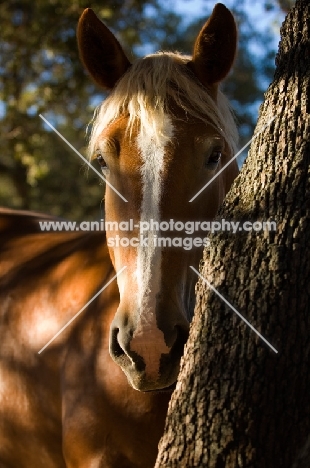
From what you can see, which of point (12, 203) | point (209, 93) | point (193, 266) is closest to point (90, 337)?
point (193, 266)

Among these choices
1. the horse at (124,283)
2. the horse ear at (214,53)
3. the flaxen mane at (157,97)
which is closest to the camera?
the horse at (124,283)

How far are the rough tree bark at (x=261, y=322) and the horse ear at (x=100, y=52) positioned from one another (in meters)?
1.25

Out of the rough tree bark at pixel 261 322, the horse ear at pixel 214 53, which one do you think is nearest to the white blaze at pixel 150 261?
the rough tree bark at pixel 261 322

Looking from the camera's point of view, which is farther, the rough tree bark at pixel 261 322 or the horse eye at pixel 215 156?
the horse eye at pixel 215 156

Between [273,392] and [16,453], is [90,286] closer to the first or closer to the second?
[16,453]

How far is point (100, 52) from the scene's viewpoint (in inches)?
124

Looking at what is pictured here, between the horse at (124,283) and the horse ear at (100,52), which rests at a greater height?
the horse ear at (100,52)

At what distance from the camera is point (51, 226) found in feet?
14.6

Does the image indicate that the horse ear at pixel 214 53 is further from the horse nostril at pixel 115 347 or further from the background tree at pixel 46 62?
the background tree at pixel 46 62

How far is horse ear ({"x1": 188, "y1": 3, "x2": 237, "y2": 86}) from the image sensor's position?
9.94 feet

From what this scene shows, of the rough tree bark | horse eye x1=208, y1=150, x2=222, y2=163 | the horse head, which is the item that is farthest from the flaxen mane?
the rough tree bark

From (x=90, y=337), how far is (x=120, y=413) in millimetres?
403

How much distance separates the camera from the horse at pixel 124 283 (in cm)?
244

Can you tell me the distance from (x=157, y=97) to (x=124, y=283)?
847 millimetres
